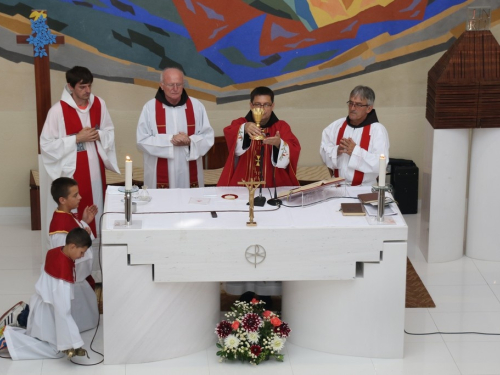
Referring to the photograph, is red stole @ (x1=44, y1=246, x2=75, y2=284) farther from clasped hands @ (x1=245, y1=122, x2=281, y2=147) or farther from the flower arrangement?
clasped hands @ (x1=245, y1=122, x2=281, y2=147)

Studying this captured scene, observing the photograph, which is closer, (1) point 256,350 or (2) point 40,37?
(1) point 256,350

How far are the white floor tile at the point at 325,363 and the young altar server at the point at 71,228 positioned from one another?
4.80 feet

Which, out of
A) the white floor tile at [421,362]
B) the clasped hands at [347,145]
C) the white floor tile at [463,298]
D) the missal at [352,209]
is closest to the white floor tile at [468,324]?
the white floor tile at [463,298]

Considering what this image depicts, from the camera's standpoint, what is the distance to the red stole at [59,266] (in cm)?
646

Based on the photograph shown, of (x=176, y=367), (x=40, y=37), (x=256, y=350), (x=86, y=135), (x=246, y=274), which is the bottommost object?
(x=176, y=367)

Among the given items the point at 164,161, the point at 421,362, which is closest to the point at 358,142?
the point at 164,161

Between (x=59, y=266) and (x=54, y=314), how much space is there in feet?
1.16

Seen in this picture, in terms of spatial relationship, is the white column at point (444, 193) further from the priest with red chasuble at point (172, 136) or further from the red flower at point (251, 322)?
the red flower at point (251, 322)

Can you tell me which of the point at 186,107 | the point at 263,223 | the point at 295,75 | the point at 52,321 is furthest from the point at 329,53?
the point at 52,321

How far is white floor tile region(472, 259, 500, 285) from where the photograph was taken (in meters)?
8.28

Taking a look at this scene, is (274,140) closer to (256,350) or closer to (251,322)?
(251,322)

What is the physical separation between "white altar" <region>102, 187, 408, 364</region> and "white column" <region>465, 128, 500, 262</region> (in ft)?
7.66

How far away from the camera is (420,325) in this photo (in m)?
7.30

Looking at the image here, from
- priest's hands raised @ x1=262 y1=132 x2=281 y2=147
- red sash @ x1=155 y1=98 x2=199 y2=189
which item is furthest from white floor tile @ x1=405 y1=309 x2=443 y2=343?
red sash @ x1=155 y1=98 x2=199 y2=189
